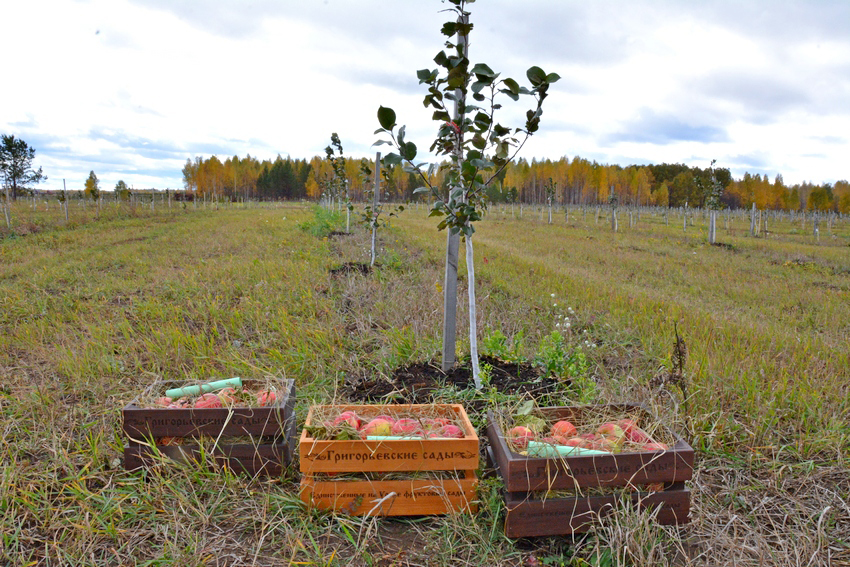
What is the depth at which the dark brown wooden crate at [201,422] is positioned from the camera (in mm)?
2514

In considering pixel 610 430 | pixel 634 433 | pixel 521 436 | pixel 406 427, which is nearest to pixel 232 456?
pixel 406 427

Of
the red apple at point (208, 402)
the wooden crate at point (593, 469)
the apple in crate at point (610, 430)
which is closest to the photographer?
the wooden crate at point (593, 469)

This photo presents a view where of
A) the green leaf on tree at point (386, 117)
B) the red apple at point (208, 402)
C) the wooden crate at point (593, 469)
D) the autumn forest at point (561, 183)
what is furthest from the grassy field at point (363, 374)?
the autumn forest at point (561, 183)

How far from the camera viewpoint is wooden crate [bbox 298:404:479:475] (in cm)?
221

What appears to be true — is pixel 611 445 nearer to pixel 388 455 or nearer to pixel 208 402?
pixel 388 455

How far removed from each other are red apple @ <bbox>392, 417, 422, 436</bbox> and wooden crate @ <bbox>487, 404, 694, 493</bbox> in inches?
16.7

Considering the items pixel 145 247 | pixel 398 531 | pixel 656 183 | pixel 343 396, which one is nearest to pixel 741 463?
pixel 398 531

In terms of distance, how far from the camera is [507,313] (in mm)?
5871

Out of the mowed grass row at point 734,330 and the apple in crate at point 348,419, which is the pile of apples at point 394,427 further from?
the mowed grass row at point 734,330

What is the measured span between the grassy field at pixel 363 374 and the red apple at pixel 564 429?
42 cm

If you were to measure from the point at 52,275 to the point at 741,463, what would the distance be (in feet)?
33.1

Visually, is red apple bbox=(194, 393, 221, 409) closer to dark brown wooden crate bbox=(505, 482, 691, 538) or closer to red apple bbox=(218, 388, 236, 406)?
red apple bbox=(218, 388, 236, 406)

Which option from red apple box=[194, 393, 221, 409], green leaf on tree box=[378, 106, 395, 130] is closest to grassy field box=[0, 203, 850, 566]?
red apple box=[194, 393, 221, 409]

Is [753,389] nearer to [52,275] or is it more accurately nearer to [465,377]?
[465,377]
